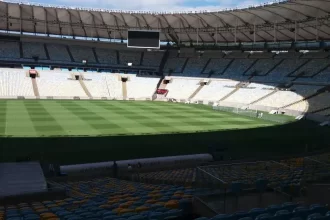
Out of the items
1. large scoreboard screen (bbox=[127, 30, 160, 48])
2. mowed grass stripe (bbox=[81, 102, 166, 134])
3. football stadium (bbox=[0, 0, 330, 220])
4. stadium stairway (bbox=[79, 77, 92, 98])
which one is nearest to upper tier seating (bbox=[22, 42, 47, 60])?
football stadium (bbox=[0, 0, 330, 220])

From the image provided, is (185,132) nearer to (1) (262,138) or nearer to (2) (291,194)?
(1) (262,138)

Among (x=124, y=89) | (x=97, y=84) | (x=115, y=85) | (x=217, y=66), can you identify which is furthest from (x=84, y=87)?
(x=217, y=66)

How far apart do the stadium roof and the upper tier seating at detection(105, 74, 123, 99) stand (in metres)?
7.36

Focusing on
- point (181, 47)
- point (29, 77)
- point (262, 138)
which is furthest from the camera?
point (181, 47)

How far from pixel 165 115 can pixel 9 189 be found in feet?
82.9

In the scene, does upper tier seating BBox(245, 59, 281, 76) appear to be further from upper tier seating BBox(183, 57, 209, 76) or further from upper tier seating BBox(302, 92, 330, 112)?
upper tier seating BBox(302, 92, 330, 112)

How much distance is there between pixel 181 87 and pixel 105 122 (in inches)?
1164

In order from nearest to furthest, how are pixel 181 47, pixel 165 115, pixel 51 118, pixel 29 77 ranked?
1. pixel 51 118
2. pixel 165 115
3. pixel 29 77
4. pixel 181 47

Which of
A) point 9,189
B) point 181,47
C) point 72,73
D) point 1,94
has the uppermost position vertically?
point 181,47

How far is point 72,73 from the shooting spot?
56.1m

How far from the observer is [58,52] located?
195 feet

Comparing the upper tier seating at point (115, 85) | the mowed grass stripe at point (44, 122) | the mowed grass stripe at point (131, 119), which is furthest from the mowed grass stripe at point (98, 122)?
the upper tier seating at point (115, 85)

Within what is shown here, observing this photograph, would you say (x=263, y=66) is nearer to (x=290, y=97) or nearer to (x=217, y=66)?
(x=217, y=66)

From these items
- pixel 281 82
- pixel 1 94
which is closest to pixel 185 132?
pixel 281 82
